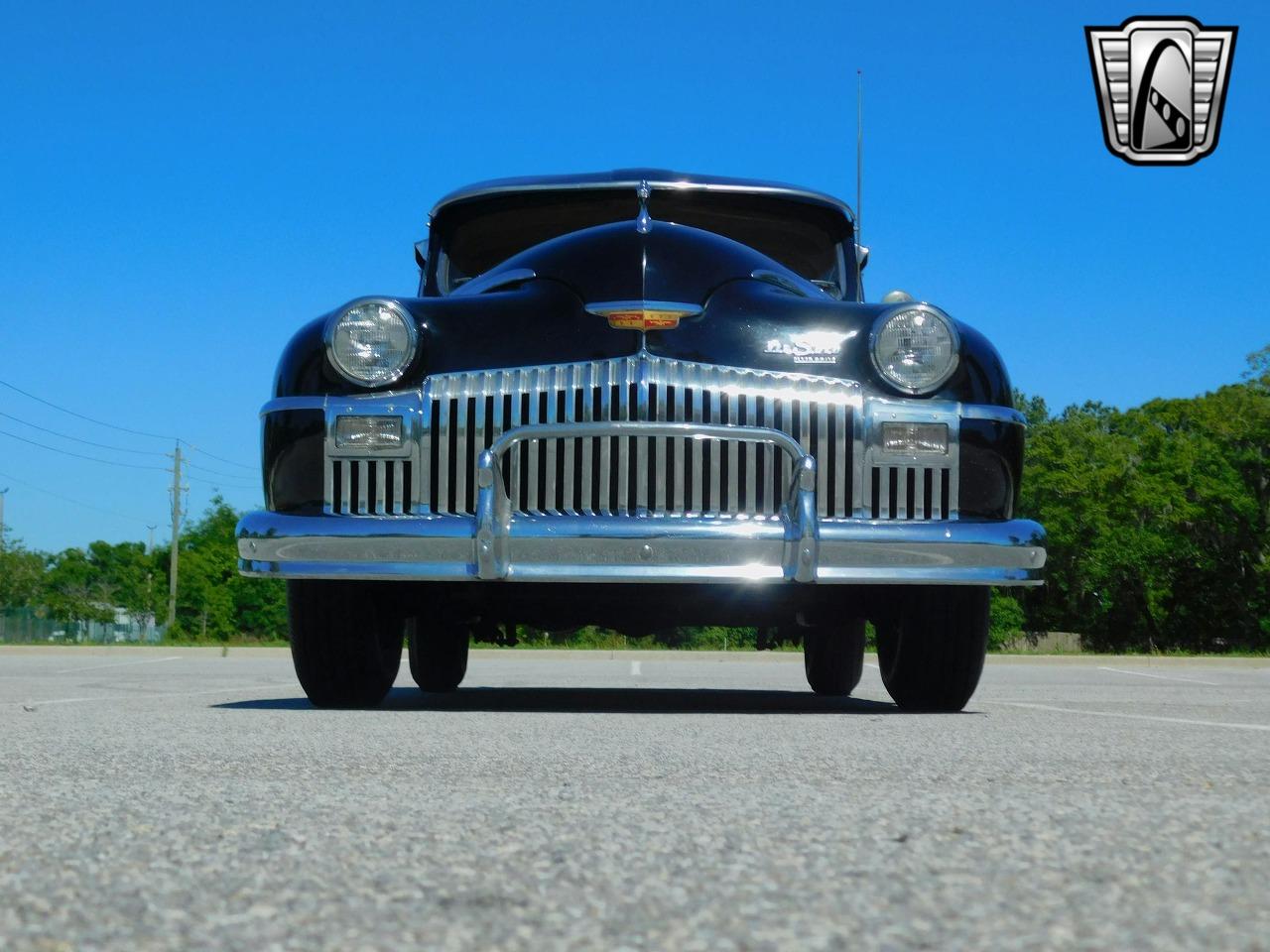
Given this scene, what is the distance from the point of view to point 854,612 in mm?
5531

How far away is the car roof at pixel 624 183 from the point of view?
671 cm

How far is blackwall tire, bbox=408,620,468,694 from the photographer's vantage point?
731cm

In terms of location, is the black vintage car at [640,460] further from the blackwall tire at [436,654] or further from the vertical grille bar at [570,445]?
the blackwall tire at [436,654]

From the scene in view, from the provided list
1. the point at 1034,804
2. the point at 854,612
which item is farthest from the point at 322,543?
the point at 1034,804

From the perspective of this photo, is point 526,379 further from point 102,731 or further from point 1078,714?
point 1078,714

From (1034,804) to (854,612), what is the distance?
3.00 meters

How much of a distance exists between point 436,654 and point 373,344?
268cm

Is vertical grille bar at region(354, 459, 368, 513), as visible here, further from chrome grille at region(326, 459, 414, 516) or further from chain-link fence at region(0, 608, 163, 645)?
chain-link fence at region(0, 608, 163, 645)

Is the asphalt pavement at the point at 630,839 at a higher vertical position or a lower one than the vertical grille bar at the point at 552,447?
lower

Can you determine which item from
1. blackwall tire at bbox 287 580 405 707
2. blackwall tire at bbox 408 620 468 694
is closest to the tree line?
blackwall tire at bbox 408 620 468 694

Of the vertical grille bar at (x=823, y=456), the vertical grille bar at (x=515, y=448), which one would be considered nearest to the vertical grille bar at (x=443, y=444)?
the vertical grille bar at (x=515, y=448)

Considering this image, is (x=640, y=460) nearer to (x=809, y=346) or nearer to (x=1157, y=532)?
(x=809, y=346)

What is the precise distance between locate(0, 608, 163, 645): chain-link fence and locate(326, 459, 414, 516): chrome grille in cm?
4046

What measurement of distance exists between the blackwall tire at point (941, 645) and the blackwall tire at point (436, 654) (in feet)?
7.90
